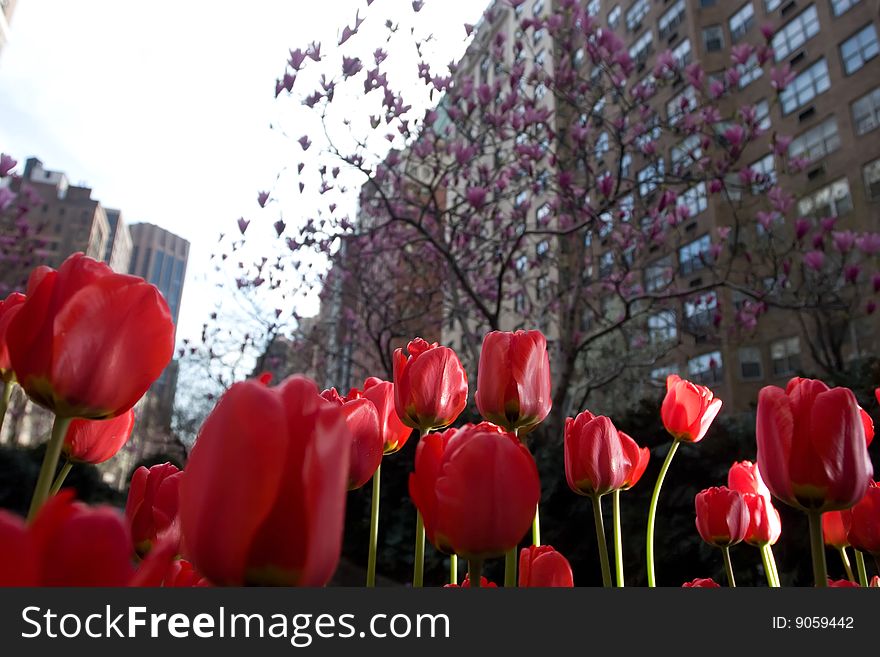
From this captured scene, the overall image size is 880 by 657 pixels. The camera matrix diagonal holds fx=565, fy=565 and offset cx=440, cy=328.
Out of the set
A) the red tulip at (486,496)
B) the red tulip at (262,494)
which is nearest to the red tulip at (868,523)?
the red tulip at (486,496)

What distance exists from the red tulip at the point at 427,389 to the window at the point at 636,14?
35.3 meters

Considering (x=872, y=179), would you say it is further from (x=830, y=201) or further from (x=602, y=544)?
(x=602, y=544)

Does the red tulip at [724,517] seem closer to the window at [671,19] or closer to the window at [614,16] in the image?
the window at [671,19]

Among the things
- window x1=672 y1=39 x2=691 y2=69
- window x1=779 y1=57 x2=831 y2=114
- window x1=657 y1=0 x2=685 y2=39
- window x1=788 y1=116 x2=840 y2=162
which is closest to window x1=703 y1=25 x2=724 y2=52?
window x1=672 y1=39 x2=691 y2=69

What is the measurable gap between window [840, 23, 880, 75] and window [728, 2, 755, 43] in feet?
17.9

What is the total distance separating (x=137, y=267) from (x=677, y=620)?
460 feet

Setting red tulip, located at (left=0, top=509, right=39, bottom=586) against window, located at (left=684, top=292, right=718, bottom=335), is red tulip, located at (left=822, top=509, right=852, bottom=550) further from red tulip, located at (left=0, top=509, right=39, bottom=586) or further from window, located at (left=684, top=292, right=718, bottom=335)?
window, located at (left=684, top=292, right=718, bottom=335)

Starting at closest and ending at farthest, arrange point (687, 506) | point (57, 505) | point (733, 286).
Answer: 1. point (57, 505)
2. point (687, 506)
3. point (733, 286)

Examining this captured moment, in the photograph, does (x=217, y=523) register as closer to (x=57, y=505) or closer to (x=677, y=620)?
(x=57, y=505)

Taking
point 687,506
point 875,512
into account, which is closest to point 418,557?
point 875,512

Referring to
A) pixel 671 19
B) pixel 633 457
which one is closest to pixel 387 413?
pixel 633 457

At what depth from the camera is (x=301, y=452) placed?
42 centimetres

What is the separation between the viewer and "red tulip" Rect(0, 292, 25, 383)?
0.68m

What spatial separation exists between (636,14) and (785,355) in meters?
19.9
